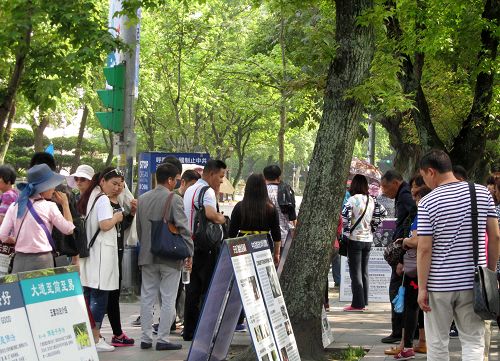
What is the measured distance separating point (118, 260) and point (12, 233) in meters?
1.74

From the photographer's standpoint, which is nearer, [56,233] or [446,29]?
[56,233]

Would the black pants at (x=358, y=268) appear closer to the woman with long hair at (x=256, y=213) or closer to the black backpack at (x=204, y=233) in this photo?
the woman with long hair at (x=256, y=213)

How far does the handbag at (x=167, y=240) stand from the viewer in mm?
9359

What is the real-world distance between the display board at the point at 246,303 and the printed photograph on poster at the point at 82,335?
155cm

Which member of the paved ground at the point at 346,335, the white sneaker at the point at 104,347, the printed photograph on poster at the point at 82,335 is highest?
the printed photograph on poster at the point at 82,335

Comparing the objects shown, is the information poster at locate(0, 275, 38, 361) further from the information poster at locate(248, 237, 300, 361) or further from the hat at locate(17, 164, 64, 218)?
the hat at locate(17, 164, 64, 218)

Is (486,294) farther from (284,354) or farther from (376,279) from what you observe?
(376,279)

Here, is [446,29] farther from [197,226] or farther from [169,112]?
[169,112]

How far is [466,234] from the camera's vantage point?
22.0 feet

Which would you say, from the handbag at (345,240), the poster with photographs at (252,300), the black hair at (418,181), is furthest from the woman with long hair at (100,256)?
the handbag at (345,240)

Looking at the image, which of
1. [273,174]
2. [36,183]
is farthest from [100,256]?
[273,174]

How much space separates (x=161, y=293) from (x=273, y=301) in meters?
2.30

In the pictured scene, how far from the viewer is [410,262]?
895cm

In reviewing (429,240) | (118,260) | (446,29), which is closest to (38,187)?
(118,260)
